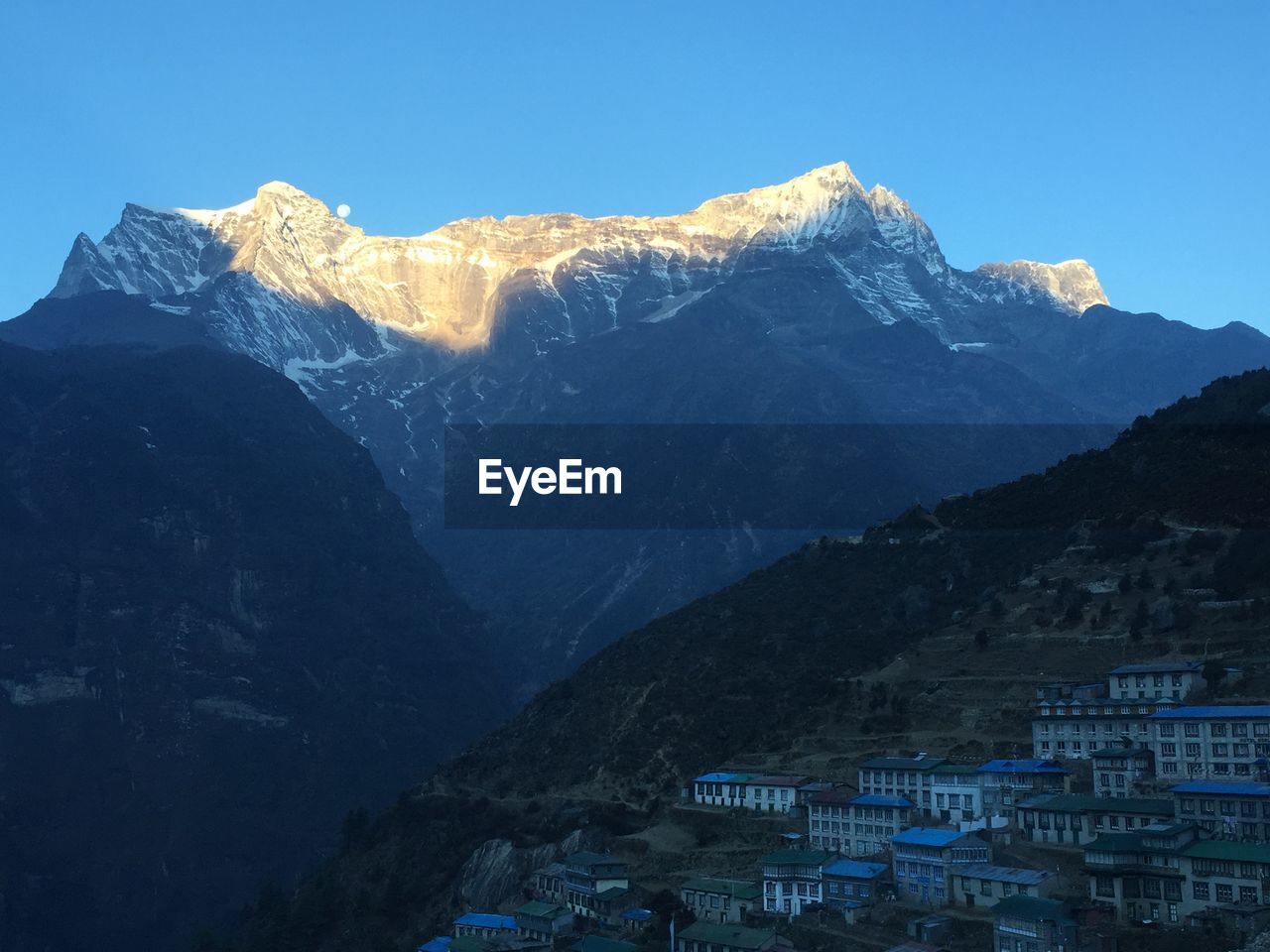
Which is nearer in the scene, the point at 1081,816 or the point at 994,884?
the point at 994,884

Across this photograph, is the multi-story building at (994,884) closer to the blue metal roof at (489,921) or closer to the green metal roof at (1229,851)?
the green metal roof at (1229,851)

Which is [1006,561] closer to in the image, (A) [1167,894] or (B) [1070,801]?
(B) [1070,801]

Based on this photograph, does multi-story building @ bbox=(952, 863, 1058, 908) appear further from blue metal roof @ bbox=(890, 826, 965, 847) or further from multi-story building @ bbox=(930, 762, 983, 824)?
multi-story building @ bbox=(930, 762, 983, 824)

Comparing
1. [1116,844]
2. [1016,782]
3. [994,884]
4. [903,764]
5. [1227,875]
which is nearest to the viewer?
[1227,875]

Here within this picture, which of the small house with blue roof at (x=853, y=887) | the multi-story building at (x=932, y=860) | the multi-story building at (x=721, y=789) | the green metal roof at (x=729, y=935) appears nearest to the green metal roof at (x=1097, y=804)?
the multi-story building at (x=932, y=860)

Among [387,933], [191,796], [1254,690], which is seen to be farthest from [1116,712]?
[191,796]

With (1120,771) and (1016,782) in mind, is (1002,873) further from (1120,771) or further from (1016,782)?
(1120,771)

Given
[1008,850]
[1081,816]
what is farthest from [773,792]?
[1081,816]
